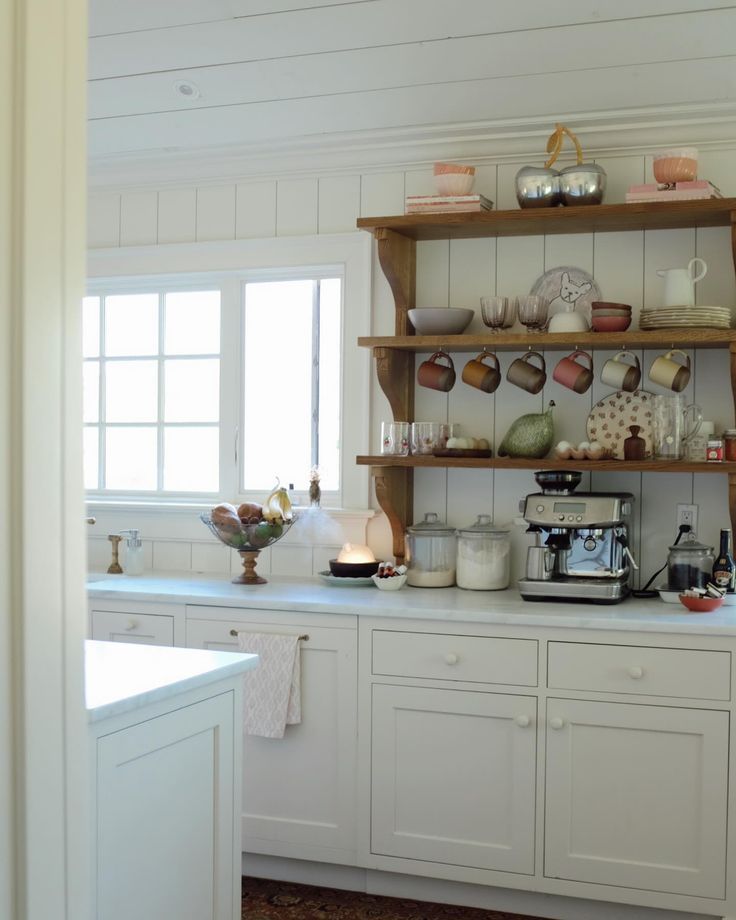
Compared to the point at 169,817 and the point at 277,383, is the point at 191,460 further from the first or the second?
the point at 169,817

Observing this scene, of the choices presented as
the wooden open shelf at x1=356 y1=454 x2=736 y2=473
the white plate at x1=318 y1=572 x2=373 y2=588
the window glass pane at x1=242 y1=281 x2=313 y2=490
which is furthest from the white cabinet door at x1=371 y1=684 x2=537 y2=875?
the window glass pane at x1=242 y1=281 x2=313 y2=490

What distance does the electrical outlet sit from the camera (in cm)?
313

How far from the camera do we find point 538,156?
10.8 feet

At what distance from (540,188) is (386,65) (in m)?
0.58

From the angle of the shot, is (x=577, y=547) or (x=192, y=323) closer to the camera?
(x=577, y=547)

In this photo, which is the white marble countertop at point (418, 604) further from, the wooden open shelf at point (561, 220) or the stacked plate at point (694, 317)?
the wooden open shelf at point (561, 220)

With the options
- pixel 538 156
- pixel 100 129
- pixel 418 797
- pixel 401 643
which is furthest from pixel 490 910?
pixel 100 129

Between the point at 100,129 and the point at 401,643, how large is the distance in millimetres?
2018

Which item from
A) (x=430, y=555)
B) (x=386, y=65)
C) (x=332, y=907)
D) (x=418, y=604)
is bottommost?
(x=332, y=907)

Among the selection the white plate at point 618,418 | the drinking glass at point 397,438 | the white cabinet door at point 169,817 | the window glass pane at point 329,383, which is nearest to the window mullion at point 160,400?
the window glass pane at point 329,383

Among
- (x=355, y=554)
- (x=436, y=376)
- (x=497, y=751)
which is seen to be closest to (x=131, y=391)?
(x=355, y=554)

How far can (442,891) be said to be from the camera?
295 cm

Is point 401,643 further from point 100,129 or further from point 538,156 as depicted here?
point 100,129

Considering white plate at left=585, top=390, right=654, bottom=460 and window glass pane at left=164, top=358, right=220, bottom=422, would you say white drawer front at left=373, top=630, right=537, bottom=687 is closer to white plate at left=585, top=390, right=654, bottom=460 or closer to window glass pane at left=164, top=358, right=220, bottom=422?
white plate at left=585, top=390, right=654, bottom=460
